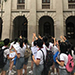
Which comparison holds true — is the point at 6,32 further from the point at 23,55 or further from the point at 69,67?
the point at 69,67

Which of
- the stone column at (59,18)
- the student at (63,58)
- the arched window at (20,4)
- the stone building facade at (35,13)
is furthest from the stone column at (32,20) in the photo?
the student at (63,58)

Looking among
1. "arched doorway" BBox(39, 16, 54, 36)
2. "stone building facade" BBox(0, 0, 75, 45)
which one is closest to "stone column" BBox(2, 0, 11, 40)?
"stone building facade" BBox(0, 0, 75, 45)

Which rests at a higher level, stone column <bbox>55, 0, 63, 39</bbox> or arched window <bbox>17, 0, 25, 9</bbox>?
arched window <bbox>17, 0, 25, 9</bbox>

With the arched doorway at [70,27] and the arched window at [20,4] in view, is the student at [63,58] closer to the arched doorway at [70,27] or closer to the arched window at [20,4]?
the arched window at [20,4]

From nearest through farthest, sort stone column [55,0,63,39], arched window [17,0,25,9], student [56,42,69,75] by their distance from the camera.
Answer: student [56,42,69,75], stone column [55,0,63,39], arched window [17,0,25,9]

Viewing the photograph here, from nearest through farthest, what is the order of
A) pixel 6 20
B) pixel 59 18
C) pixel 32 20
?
pixel 59 18
pixel 32 20
pixel 6 20

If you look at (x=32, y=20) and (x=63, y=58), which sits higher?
(x=32, y=20)

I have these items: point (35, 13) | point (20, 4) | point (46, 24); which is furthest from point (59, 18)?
point (20, 4)

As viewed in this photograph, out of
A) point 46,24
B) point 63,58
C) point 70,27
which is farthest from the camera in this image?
point 46,24

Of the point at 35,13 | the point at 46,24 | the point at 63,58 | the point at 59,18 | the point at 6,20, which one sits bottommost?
the point at 63,58

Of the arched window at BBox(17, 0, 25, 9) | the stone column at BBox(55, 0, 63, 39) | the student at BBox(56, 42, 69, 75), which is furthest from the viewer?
the arched window at BBox(17, 0, 25, 9)

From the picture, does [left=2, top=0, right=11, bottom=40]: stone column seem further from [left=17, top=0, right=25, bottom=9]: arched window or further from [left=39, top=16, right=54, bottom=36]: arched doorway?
[left=39, top=16, right=54, bottom=36]: arched doorway

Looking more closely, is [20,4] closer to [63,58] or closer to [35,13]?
[35,13]

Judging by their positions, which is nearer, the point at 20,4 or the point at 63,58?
the point at 63,58
